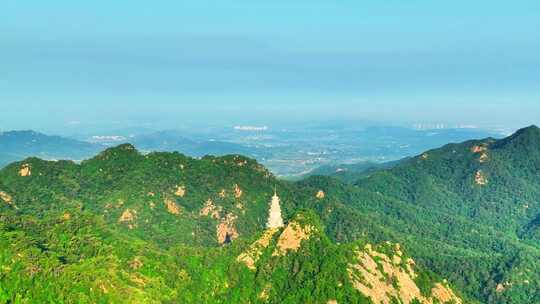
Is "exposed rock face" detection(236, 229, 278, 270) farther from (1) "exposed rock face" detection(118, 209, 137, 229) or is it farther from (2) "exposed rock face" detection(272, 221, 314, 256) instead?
(1) "exposed rock face" detection(118, 209, 137, 229)

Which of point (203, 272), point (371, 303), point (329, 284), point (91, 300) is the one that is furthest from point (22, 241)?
point (371, 303)

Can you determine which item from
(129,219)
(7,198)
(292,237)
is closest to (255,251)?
(292,237)

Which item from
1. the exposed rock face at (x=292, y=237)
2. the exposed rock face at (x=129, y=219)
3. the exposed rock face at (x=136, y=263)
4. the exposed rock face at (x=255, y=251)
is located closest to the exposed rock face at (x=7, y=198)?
the exposed rock face at (x=129, y=219)

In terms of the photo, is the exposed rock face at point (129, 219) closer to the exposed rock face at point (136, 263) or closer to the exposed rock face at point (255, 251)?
the exposed rock face at point (255, 251)

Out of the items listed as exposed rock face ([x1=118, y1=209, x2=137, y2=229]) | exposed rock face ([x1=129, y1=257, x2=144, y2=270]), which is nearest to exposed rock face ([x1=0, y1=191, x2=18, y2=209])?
exposed rock face ([x1=118, y1=209, x2=137, y2=229])

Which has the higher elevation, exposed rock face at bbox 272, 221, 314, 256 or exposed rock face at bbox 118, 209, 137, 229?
exposed rock face at bbox 272, 221, 314, 256

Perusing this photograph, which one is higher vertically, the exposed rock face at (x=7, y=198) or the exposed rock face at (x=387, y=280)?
the exposed rock face at (x=7, y=198)
